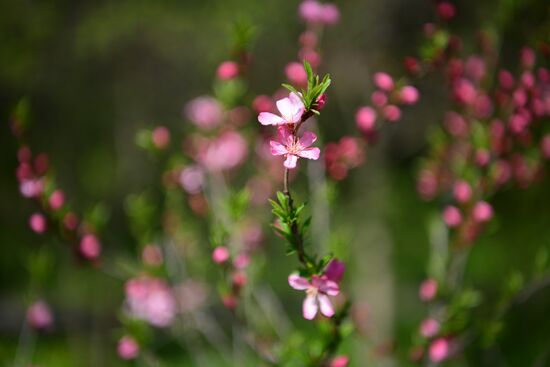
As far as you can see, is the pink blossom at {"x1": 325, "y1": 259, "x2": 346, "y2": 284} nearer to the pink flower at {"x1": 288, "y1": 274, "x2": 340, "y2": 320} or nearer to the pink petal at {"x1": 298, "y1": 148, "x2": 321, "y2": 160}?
the pink flower at {"x1": 288, "y1": 274, "x2": 340, "y2": 320}

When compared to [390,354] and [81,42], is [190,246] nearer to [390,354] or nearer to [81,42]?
[390,354]

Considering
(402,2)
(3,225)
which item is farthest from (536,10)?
(3,225)

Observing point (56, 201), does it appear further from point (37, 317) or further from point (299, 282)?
point (299, 282)

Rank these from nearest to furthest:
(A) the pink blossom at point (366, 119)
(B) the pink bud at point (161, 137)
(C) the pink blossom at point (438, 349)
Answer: (C) the pink blossom at point (438, 349) < (A) the pink blossom at point (366, 119) < (B) the pink bud at point (161, 137)

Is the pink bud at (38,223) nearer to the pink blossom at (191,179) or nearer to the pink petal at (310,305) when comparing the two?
the pink blossom at (191,179)

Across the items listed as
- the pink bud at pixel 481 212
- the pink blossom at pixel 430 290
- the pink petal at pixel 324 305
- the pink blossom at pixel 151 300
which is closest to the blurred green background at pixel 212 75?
the pink bud at pixel 481 212

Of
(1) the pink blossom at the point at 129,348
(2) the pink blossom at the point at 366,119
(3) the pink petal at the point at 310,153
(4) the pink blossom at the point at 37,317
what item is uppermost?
(2) the pink blossom at the point at 366,119

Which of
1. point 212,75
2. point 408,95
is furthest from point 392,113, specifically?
point 212,75
